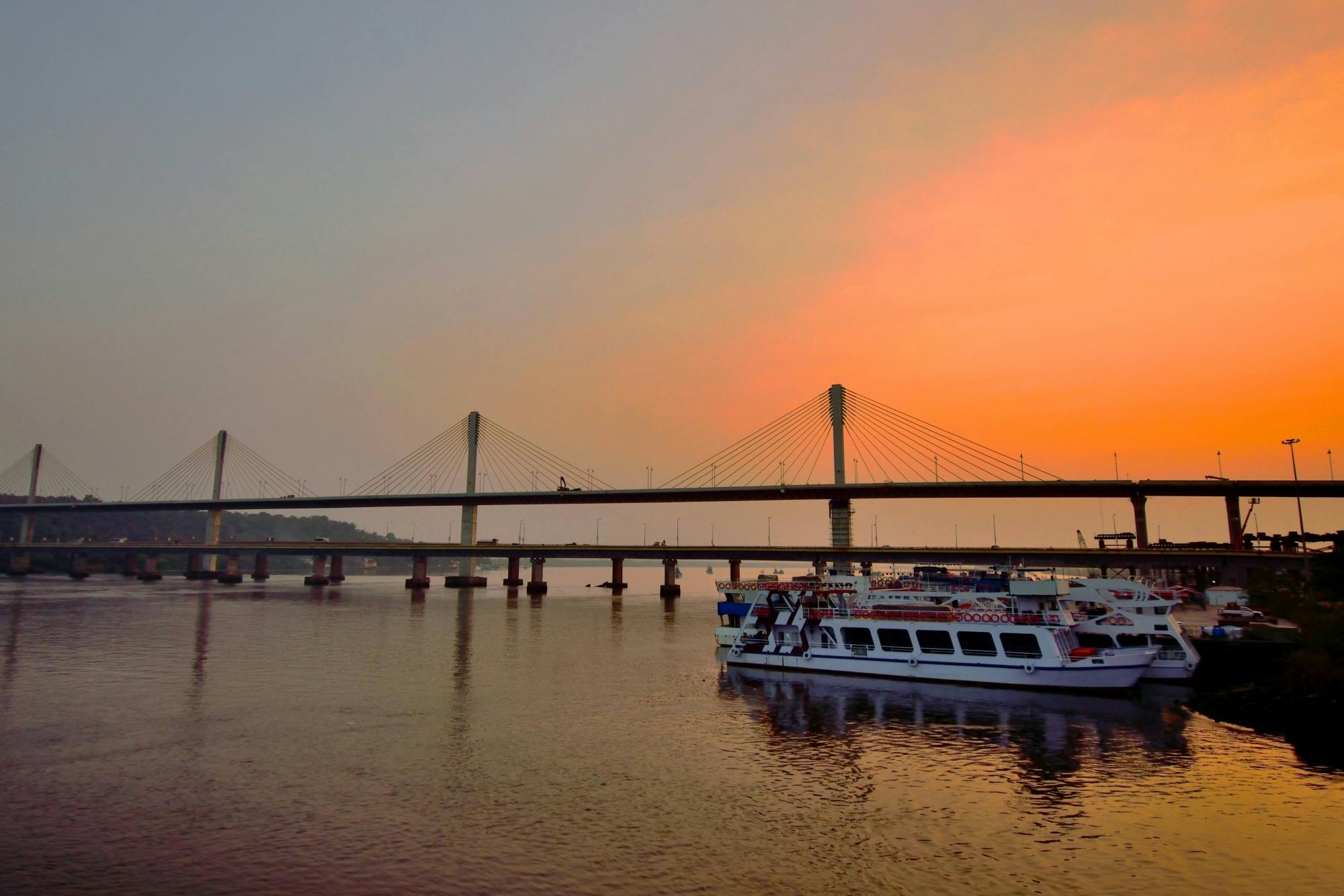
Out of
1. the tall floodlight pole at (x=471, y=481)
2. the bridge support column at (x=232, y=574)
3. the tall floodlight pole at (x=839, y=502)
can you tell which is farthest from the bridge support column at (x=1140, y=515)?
the bridge support column at (x=232, y=574)

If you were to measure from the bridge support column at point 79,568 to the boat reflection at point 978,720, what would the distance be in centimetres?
16599

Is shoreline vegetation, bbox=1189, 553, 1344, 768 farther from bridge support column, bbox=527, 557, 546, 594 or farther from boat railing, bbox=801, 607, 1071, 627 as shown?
bridge support column, bbox=527, 557, 546, 594

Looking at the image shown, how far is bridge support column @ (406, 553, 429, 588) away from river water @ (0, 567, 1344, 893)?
305 feet

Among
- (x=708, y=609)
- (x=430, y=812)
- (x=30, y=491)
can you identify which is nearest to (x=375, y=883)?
(x=430, y=812)

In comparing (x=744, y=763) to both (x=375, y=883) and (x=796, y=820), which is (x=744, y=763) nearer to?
(x=796, y=820)

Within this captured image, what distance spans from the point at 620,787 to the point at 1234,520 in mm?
105931

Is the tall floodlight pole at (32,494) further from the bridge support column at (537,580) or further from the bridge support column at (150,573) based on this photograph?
the bridge support column at (537,580)

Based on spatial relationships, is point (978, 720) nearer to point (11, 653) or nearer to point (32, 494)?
point (11, 653)

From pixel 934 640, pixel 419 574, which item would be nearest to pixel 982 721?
pixel 934 640

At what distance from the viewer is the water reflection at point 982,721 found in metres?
26.5

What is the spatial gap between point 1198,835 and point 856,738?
11.6 m

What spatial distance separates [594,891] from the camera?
15391mm

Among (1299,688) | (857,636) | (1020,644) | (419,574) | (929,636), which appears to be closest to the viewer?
(1299,688)

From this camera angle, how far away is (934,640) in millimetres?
42031
